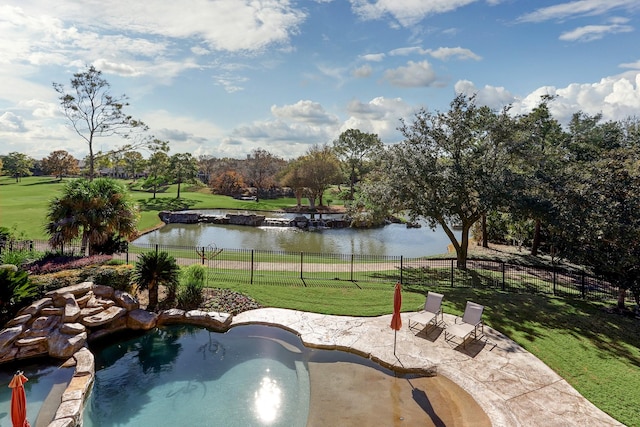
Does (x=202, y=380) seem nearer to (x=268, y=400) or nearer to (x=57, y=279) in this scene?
(x=268, y=400)

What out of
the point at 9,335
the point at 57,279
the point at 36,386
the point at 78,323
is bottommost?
the point at 36,386

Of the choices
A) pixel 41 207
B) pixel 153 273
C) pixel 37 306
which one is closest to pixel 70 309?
pixel 37 306

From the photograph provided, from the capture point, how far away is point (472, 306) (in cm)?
1018

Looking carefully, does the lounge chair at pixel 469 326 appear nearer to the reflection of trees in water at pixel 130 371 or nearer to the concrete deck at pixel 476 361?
the concrete deck at pixel 476 361

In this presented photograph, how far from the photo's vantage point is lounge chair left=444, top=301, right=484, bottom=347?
372 inches

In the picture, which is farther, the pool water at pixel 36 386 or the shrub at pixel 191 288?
the shrub at pixel 191 288

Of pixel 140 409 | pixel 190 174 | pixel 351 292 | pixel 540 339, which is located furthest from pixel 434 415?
pixel 190 174

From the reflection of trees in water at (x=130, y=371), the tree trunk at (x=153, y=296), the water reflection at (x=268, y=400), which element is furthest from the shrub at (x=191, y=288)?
the water reflection at (x=268, y=400)

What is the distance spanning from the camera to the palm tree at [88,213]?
14.7m

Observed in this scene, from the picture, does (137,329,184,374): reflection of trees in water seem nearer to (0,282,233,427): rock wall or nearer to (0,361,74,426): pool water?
(0,282,233,427): rock wall

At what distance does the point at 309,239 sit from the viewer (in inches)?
1152

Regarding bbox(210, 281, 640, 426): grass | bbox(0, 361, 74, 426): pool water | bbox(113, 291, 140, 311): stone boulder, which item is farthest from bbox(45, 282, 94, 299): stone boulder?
bbox(210, 281, 640, 426): grass

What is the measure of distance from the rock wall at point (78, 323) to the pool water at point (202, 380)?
1.19 feet

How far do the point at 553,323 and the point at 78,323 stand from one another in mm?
13573
